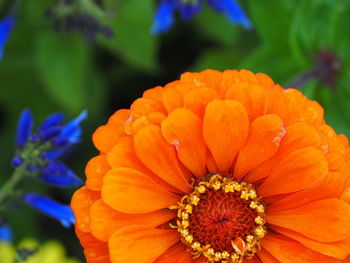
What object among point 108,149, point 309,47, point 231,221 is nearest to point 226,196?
point 231,221

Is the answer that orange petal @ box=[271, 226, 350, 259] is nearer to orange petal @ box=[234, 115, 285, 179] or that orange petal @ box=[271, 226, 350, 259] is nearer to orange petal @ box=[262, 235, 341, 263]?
orange petal @ box=[262, 235, 341, 263]

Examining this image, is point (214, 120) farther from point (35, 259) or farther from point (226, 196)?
point (35, 259)

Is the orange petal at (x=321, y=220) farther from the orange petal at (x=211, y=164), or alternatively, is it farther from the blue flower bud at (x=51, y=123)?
the blue flower bud at (x=51, y=123)

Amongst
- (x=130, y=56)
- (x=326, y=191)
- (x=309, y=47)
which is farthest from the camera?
(x=130, y=56)

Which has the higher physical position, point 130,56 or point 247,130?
point 130,56

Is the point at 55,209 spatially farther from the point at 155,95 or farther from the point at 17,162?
the point at 155,95

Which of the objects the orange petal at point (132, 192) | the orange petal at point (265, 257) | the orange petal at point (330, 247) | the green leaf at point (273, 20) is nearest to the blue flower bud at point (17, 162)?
the orange petal at point (132, 192)
